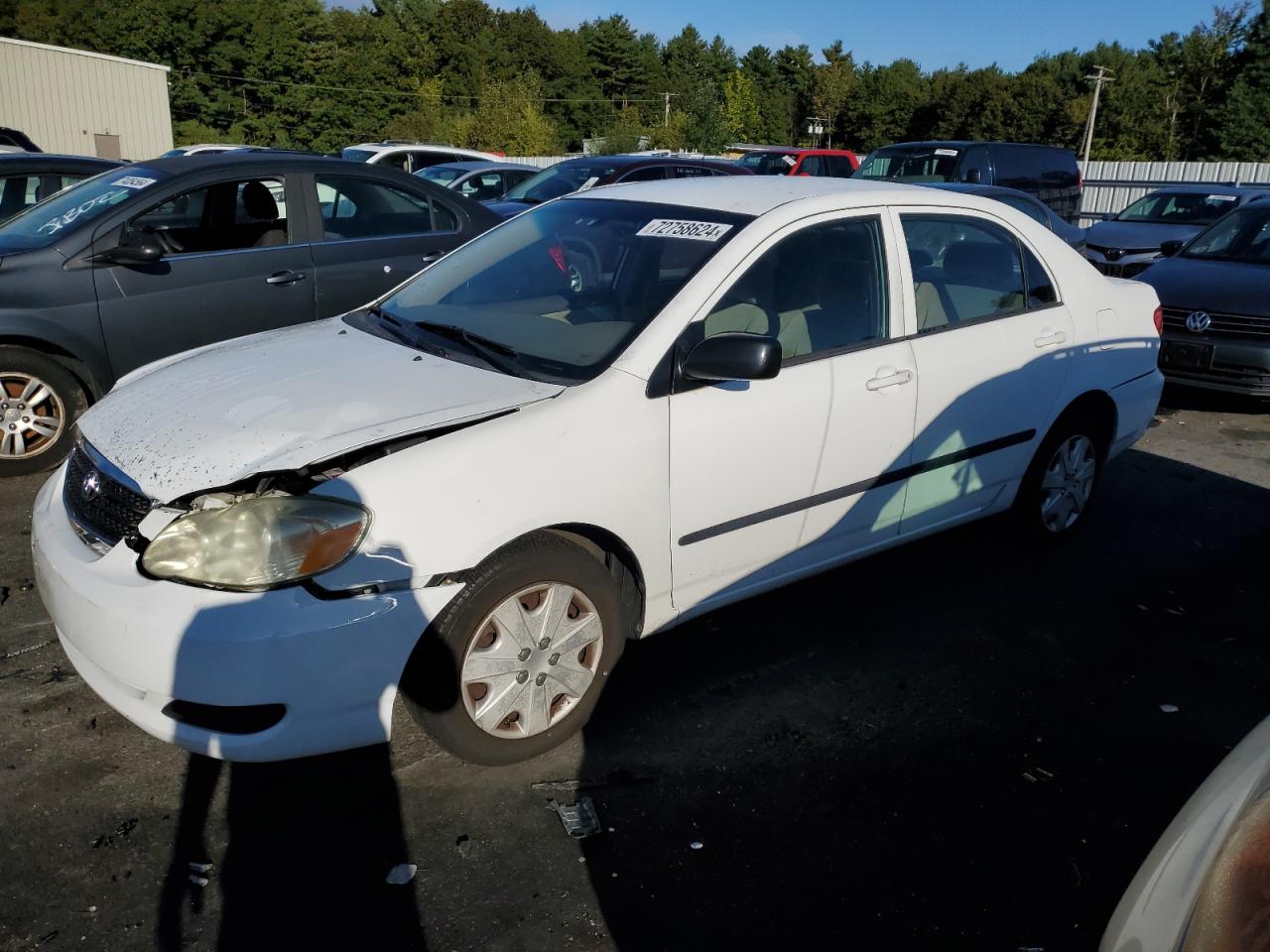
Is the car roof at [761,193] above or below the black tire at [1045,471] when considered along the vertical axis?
above

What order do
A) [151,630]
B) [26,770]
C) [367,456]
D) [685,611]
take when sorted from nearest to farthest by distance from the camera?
[151,630]
[367,456]
[26,770]
[685,611]

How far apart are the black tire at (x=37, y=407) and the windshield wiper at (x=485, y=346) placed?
2.72 m

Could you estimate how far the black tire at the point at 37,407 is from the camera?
530 centimetres

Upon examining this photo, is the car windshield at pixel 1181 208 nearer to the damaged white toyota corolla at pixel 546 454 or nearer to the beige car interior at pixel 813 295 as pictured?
the damaged white toyota corolla at pixel 546 454

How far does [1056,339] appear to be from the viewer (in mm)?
4438

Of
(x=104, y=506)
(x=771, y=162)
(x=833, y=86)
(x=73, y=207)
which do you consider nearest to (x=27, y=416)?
(x=73, y=207)

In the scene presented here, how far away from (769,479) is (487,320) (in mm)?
1155

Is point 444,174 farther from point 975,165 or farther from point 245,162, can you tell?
point 245,162

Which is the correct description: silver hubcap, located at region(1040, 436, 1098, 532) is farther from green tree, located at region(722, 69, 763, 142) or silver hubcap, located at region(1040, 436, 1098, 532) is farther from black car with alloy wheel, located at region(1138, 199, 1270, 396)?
green tree, located at region(722, 69, 763, 142)

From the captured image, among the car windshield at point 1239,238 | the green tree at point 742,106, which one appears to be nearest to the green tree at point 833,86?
the green tree at point 742,106

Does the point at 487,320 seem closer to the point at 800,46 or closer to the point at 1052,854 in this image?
the point at 1052,854

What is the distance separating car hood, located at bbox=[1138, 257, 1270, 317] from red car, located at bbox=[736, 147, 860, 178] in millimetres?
9944

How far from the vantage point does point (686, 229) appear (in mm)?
3648

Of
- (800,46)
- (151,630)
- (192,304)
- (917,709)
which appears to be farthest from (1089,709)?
(800,46)
